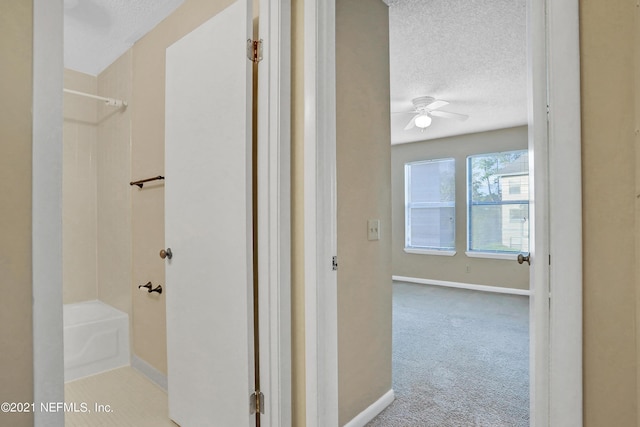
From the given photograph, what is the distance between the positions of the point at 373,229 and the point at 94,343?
217cm

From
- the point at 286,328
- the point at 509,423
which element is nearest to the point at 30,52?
the point at 286,328

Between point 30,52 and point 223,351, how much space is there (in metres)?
1.26

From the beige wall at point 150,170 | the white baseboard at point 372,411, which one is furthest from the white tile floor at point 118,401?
the white baseboard at point 372,411

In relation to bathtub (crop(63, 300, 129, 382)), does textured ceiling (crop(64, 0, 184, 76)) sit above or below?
above

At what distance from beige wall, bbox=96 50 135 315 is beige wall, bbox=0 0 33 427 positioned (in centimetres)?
185

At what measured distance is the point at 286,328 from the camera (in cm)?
142

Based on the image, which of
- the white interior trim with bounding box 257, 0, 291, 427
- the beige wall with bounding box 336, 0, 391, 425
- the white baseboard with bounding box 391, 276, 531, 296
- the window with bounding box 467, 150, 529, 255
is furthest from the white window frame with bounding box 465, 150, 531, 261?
the white interior trim with bounding box 257, 0, 291, 427

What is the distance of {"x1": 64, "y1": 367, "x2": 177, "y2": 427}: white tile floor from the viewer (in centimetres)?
185

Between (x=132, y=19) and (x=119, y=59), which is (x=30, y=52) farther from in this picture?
(x=119, y=59)

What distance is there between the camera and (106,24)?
223 centimetres

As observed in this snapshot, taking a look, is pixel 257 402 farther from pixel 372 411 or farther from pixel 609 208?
pixel 609 208

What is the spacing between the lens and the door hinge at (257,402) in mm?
1431

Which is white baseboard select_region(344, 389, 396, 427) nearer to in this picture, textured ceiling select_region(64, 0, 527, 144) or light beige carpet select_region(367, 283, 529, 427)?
light beige carpet select_region(367, 283, 529, 427)

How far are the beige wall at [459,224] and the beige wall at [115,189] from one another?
174 inches
